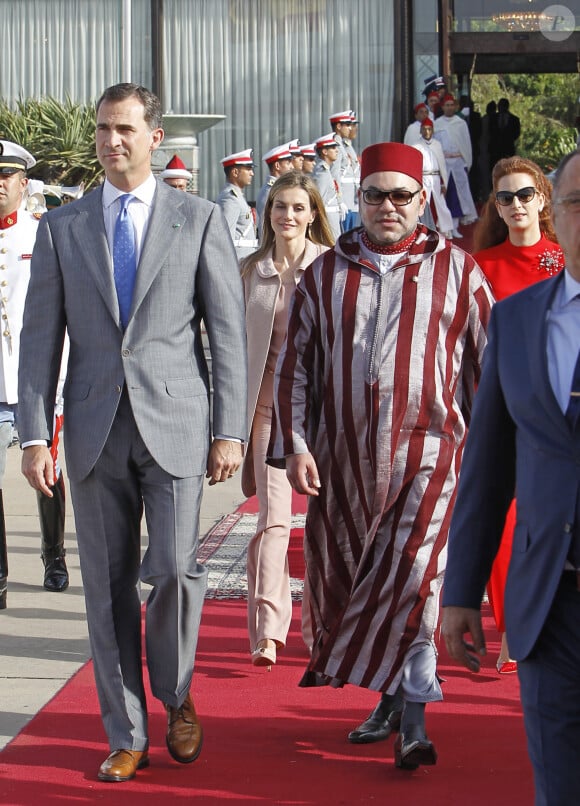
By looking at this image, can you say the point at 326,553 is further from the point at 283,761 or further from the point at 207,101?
the point at 207,101

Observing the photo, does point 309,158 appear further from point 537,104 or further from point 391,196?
point 537,104

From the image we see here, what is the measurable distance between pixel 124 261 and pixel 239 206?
995 centimetres

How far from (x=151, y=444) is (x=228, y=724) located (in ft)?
3.67

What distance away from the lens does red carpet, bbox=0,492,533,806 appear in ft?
14.0

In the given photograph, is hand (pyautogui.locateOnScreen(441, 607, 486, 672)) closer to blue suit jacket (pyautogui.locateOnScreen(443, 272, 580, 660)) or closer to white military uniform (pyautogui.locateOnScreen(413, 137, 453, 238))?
blue suit jacket (pyautogui.locateOnScreen(443, 272, 580, 660))

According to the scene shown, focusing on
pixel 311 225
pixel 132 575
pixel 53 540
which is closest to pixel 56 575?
pixel 53 540

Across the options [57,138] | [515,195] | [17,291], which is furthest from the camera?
[57,138]

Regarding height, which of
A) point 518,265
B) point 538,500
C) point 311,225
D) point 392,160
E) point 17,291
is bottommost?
point 538,500

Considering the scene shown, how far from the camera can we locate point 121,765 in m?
4.38

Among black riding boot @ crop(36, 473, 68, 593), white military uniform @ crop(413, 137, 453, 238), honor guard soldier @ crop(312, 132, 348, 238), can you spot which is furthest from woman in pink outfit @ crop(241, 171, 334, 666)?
white military uniform @ crop(413, 137, 453, 238)

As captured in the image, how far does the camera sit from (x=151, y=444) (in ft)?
14.4

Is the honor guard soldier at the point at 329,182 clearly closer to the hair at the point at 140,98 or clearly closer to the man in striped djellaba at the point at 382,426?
the man in striped djellaba at the point at 382,426

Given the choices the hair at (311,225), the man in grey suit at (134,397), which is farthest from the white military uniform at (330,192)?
the man in grey suit at (134,397)

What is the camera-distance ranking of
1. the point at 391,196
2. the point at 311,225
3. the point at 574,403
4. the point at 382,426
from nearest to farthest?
1. the point at 574,403
2. the point at 382,426
3. the point at 391,196
4. the point at 311,225
